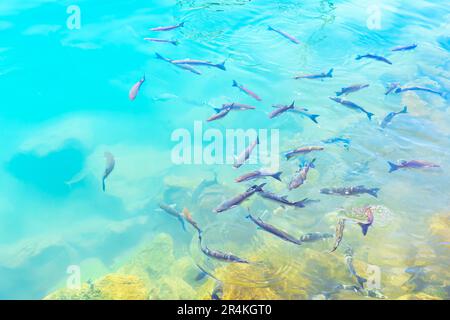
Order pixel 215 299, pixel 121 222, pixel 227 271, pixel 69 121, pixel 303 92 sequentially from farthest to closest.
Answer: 1. pixel 303 92
2. pixel 69 121
3. pixel 121 222
4. pixel 227 271
5. pixel 215 299

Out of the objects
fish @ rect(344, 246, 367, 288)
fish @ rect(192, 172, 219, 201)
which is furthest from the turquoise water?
fish @ rect(344, 246, 367, 288)

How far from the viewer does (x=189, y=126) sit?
9750mm

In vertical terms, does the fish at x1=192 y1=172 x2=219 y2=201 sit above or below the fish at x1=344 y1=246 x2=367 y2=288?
below

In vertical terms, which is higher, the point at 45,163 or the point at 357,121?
Result: the point at 357,121

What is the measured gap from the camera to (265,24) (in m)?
13.1

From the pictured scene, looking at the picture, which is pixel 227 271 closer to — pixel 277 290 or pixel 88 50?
pixel 277 290

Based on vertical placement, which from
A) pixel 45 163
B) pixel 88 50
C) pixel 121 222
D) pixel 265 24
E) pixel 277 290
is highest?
pixel 265 24

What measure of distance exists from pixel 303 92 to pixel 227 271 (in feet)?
24.0

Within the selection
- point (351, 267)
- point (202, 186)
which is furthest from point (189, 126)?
point (351, 267)

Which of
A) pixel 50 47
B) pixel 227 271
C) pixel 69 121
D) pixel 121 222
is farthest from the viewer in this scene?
pixel 50 47

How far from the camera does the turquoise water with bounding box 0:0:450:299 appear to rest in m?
6.83

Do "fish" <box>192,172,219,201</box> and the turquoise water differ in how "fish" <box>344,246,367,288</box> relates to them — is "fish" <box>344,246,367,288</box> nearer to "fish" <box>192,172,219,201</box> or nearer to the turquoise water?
the turquoise water

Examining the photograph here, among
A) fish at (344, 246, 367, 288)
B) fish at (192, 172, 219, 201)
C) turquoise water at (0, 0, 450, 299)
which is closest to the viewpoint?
fish at (344, 246, 367, 288)

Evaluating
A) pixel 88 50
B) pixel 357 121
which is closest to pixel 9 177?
pixel 88 50
